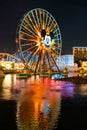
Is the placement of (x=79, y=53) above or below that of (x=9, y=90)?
above

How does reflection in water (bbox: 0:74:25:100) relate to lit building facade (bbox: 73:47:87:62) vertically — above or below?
below

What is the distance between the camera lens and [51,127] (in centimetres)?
1256

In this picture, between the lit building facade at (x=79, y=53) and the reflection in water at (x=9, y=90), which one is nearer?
the reflection in water at (x=9, y=90)

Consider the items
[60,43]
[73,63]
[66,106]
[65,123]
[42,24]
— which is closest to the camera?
[65,123]

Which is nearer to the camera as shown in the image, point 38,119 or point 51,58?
point 38,119

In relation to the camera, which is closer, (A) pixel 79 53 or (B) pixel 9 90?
(B) pixel 9 90

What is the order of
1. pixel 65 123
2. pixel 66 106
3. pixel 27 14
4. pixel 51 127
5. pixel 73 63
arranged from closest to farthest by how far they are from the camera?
pixel 51 127
pixel 65 123
pixel 66 106
pixel 27 14
pixel 73 63

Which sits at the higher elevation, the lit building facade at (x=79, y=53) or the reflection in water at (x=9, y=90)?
the lit building facade at (x=79, y=53)

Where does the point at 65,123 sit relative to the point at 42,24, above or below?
below

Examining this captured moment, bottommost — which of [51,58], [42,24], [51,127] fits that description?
[51,127]

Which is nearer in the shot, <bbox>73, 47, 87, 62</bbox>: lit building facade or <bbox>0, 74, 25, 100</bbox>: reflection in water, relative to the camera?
<bbox>0, 74, 25, 100</bbox>: reflection in water

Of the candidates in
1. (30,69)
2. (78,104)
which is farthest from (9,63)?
(78,104)

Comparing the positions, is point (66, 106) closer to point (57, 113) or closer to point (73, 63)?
point (57, 113)

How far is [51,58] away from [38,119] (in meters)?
64.2
